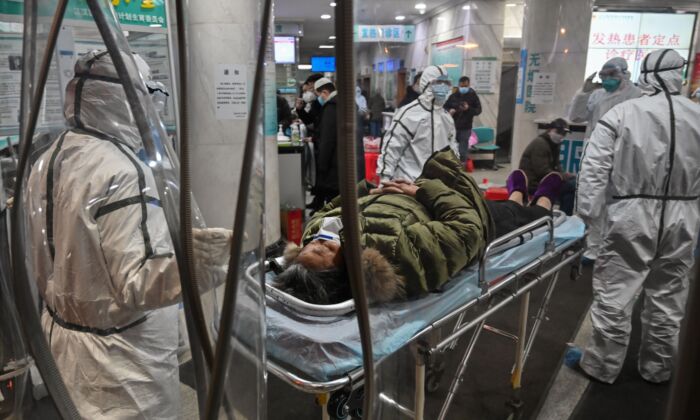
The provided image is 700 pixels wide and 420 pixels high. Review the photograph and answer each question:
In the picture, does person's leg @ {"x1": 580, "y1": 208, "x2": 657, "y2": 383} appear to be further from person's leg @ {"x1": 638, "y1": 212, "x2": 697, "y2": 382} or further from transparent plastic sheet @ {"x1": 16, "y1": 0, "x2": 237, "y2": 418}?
transparent plastic sheet @ {"x1": 16, "y1": 0, "x2": 237, "y2": 418}

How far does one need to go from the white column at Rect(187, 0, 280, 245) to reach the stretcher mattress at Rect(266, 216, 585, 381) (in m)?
0.58

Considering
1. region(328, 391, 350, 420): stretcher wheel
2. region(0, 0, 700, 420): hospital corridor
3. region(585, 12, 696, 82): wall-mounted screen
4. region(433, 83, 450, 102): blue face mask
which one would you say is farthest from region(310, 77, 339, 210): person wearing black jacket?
region(328, 391, 350, 420): stretcher wheel

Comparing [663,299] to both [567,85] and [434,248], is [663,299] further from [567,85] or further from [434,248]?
[567,85]

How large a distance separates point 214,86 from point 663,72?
8.05 ft

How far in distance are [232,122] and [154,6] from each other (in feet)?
7.56

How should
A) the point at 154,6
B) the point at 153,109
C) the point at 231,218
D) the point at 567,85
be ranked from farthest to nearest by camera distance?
the point at 567,85 < the point at 154,6 < the point at 153,109 < the point at 231,218

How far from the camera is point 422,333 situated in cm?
150

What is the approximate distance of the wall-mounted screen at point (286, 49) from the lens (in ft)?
26.4

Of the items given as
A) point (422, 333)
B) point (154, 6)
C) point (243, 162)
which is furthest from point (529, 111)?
point (243, 162)

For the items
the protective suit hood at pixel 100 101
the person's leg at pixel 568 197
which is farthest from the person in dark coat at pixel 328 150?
the protective suit hood at pixel 100 101

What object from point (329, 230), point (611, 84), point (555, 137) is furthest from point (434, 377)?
point (611, 84)

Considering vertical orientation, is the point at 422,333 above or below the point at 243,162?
below

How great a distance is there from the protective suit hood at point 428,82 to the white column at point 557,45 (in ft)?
8.36

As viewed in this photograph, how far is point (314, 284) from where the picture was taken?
1.71m
